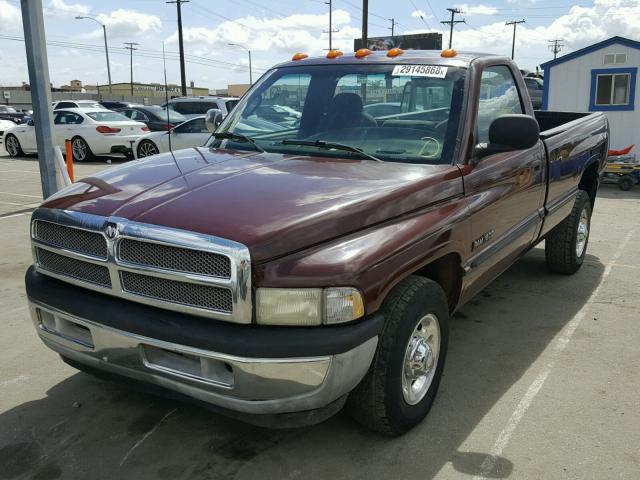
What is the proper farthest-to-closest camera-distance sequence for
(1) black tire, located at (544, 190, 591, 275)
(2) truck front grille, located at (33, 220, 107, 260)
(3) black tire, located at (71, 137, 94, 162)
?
Answer: (3) black tire, located at (71, 137, 94, 162), (1) black tire, located at (544, 190, 591, 275), (2) truck front grille, located at (33, 220, 107, 260)

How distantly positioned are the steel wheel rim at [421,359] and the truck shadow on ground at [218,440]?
0.71 feet

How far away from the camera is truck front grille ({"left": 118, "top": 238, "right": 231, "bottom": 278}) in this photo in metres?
2.52

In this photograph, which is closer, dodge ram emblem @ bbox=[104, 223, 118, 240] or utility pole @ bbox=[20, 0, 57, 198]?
dodge ram emblem @ bbox=[104, 223, 118, 240]

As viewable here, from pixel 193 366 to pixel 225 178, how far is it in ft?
3.24

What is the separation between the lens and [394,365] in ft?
9.36

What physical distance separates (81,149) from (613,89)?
13.2 metres

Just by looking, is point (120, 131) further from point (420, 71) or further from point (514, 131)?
point (514, 131)

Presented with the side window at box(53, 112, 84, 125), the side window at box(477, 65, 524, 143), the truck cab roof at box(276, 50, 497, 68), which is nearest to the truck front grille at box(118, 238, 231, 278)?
the side window at box(477, 65, 524, 143)

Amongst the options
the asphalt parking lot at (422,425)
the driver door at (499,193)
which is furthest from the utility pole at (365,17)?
the asphalt parking lot at (422,425)

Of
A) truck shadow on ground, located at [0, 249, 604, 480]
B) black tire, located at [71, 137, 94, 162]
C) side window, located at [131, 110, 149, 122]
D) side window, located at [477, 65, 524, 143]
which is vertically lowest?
truck shadow on ground, located at [0, 249, 604, 480]

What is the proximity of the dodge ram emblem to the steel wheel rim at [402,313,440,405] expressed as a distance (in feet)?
4.69

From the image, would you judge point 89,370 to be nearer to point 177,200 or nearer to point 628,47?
point 177,200

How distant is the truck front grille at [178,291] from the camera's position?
2.54 m

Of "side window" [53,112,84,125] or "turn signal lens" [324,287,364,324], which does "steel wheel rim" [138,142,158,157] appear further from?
"turn signal lens" [324,287,364,324]
